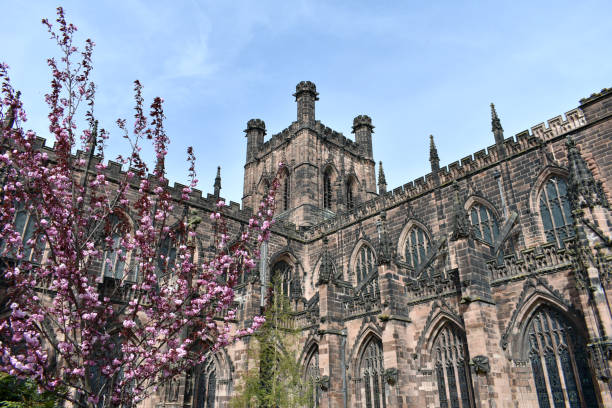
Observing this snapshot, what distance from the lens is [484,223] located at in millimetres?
20516

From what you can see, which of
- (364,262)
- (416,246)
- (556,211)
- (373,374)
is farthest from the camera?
(364,262)

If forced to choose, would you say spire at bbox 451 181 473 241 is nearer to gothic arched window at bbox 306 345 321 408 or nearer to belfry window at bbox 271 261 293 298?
gothic arched window at bbox 306 345 321 408

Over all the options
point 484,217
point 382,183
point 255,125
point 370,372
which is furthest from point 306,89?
point 370,372

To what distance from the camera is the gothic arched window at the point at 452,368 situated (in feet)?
49.1

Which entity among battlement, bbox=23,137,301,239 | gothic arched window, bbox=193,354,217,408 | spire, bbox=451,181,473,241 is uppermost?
battlement, bbox=23,137,301,239

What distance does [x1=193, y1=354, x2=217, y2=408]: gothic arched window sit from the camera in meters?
18.7

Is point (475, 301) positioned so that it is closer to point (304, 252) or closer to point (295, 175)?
point (304, 252)

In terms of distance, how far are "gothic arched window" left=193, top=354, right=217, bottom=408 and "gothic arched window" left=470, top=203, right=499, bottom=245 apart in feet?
43.8

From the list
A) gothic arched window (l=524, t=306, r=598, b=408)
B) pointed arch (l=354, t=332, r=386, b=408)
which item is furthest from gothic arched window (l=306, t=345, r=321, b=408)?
gothic arched window (l=524, t=306, r=598, b=408)

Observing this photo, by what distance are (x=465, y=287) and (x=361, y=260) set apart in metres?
11.5

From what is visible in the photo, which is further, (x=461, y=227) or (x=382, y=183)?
(x=382, y=183)

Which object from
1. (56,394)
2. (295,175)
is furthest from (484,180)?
(56,394)

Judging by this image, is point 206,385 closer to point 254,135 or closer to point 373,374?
point 373,374

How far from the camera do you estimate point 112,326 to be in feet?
53.7
